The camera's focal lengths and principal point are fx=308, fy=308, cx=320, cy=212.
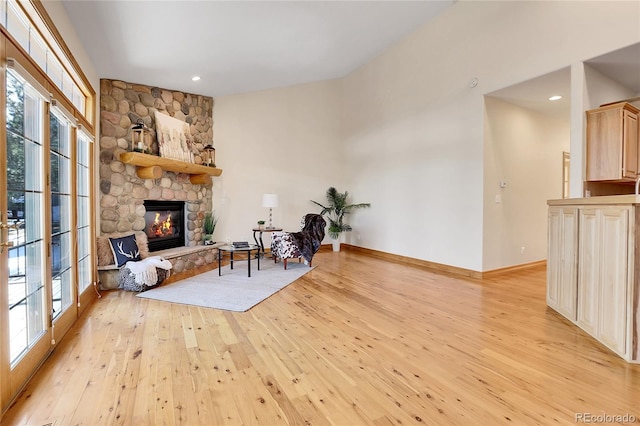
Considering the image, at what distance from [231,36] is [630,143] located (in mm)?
4858

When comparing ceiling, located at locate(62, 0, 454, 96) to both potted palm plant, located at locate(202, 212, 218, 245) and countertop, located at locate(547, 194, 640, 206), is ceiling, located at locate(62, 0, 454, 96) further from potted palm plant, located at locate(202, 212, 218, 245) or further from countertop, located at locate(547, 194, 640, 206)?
countertop, located at locate(547, 194, 640, 206)

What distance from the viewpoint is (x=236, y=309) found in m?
3.21

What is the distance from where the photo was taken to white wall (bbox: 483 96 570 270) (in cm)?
464

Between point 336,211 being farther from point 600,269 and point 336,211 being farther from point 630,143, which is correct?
point 600,269

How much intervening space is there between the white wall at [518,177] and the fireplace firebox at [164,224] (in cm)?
516

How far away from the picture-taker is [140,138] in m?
4.76

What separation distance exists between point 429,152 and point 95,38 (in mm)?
4876

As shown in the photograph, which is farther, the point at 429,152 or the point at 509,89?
the point at 429,152

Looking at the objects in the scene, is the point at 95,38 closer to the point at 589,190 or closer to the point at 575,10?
the point at 575,10

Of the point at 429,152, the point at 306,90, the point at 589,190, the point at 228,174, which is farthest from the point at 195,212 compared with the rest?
the point at 589,190

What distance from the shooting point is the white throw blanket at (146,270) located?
150 inches

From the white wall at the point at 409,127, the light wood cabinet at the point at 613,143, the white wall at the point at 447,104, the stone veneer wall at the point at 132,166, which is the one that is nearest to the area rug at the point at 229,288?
the stone veneer wall at the point at 132,166

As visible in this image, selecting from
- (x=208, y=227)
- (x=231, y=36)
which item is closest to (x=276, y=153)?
(x=208, y=227)

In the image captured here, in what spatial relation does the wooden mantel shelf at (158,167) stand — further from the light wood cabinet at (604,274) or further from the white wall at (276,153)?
the light wood cabinet at (604,274)
